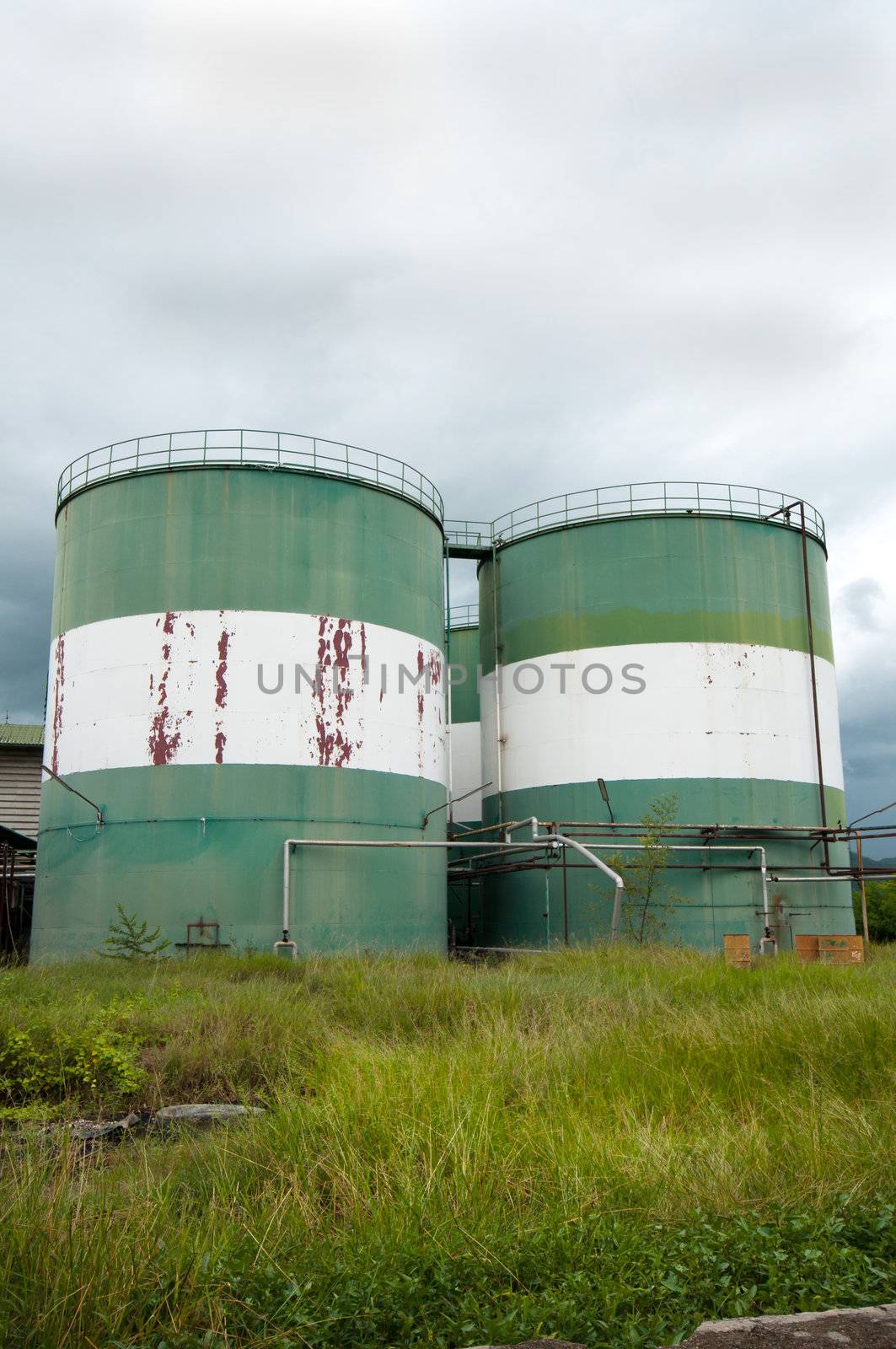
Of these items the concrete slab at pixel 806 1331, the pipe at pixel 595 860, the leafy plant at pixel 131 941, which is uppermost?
the pipe at pixel 595 860

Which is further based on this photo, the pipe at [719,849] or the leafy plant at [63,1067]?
the pipe at [719,849]

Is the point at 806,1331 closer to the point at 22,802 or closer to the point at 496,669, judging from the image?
the point at 496,669

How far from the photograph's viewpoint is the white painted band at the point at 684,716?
24000 millimetres

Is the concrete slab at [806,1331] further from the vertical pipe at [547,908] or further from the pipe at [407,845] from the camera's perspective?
the vertical pipe at [547,908]

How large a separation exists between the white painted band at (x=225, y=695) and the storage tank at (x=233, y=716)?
0.03 meters

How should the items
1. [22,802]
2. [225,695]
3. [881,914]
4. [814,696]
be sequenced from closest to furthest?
1. [225,695]
2. [814,696]
3. [22,802]
4. [881,914]

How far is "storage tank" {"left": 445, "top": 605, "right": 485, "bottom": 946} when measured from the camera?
27.6 m

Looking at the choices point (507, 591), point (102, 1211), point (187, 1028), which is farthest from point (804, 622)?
point (102, 1211)

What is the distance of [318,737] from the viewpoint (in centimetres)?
2014

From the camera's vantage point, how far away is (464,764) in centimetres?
3312

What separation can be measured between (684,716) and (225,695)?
10.3 metres

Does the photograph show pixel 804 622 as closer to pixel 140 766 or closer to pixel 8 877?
pixel 140 766

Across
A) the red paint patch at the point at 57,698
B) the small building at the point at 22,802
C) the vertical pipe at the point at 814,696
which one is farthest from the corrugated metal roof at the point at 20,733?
the vertical pipe at the point at 814,696

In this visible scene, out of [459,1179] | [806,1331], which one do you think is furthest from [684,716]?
[806,1331]
